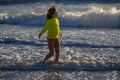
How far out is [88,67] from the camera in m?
9.09

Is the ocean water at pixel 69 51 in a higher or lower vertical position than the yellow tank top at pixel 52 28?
lower

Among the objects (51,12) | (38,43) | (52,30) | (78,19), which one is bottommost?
(78,19)

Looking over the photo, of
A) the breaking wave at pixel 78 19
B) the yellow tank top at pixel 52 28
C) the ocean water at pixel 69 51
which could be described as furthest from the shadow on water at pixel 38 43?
the breaking wave at pixel 78 19

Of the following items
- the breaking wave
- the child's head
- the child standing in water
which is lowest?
the breaking wave

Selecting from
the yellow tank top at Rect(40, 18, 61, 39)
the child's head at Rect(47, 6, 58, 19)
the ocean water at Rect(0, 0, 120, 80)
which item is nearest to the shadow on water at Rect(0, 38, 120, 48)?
the ocean water at Rect(0, 0, 120, 80)

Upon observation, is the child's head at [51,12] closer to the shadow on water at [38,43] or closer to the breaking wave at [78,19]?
the shadow on water at [38,43]

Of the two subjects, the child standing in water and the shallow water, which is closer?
the shallow water

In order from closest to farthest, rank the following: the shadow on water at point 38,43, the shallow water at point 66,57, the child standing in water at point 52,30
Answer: the shallow water at point 66,57 < the child standing in water at point 52,30 < the shadow on water at point 38,43

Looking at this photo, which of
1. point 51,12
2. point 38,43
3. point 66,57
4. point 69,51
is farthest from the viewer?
point 38,43

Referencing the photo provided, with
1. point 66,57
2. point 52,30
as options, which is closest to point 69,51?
point 66,57

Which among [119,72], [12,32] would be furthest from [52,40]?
[12,32]

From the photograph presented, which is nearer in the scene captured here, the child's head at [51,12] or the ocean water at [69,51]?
the ocean water at [69,51]

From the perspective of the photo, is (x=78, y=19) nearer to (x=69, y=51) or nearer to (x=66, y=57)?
(x=69, y=51)

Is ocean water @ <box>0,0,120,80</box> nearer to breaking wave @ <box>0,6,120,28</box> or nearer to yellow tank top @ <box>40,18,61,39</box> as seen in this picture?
breaking wave @ <box>0,6,120,28</box>
